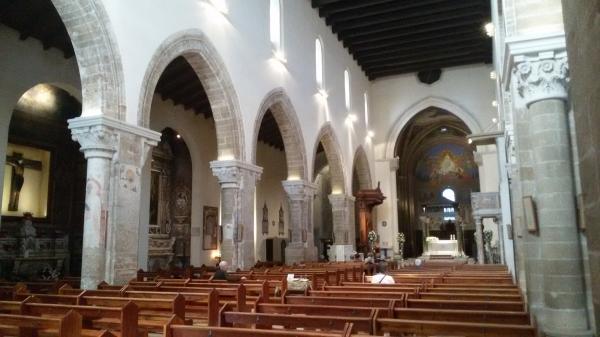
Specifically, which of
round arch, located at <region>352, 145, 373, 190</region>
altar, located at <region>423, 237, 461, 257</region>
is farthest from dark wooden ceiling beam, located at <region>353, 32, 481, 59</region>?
altar, located at <region>423, 237, 461, 257</region>

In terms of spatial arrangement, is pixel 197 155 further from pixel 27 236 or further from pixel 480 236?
pixel 480 236

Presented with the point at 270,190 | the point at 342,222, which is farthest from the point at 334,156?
the point at 270,190

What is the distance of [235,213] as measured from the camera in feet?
37.3

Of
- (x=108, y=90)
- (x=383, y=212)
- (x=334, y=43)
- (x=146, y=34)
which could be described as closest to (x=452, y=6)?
(x=334, y=43)

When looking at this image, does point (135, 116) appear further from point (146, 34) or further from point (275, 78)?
point (275, 78)

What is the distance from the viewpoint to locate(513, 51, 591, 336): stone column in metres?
4.98

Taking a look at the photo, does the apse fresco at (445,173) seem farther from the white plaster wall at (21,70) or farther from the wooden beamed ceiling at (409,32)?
the white plaster wall at (21,70)

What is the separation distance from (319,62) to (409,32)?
3.93 meters

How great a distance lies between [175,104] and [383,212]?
11.4 meters

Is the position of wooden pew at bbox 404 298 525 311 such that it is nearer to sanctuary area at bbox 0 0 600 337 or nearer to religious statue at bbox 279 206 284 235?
sanctuary area at bbox 0 0 600 337

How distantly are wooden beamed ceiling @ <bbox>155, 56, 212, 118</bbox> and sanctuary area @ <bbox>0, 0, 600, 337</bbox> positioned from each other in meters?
0.07

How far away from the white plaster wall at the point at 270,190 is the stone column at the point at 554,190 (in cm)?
1528

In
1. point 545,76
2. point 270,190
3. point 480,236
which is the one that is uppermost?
point 270,190

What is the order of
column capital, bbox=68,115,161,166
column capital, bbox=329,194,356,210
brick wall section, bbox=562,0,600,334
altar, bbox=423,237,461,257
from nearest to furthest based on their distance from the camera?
1. brick wall section, bbox=562,0,600,334
2. column capital, bbox=68,115,161,166
3. column capital, bbox=329,194,356,210
4. altar, bbox=423,237,461,257
